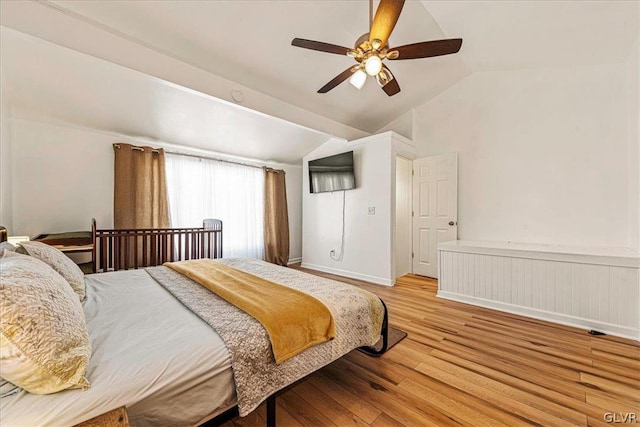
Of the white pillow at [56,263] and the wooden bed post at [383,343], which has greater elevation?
the white pillow at [56,263]

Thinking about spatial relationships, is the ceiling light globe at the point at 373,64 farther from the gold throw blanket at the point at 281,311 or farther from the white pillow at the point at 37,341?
the white pillow at the point at 37,341

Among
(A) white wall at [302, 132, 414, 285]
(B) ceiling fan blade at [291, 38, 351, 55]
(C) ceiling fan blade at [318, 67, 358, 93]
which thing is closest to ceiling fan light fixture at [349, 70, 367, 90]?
(C) ceiling fan blade at [318, 67, 358, 93]

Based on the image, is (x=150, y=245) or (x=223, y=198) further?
(x=223, y=198)

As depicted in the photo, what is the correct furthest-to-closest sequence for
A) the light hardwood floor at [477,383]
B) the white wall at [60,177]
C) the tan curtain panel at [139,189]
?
the tan curtain panel at [139,189] → the white wall at [60,177] → the light hardwood floor at [477,383]

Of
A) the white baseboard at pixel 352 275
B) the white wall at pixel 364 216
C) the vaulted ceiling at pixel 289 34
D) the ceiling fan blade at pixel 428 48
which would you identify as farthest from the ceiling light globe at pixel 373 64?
the white baseboard at pixel 352 275

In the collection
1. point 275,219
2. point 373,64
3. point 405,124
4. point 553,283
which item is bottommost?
point 553,283

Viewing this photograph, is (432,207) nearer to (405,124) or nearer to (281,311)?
(405,124)

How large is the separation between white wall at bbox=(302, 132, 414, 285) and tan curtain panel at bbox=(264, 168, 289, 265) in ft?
1.99

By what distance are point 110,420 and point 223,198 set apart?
3.90m

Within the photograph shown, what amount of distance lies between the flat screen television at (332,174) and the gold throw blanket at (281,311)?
2813 mm

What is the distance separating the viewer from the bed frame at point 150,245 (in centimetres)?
292

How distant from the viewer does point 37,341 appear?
31.2 inches

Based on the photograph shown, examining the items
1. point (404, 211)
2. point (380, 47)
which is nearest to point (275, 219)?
point (404, 211)

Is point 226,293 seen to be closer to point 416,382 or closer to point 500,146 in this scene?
point 416,382
